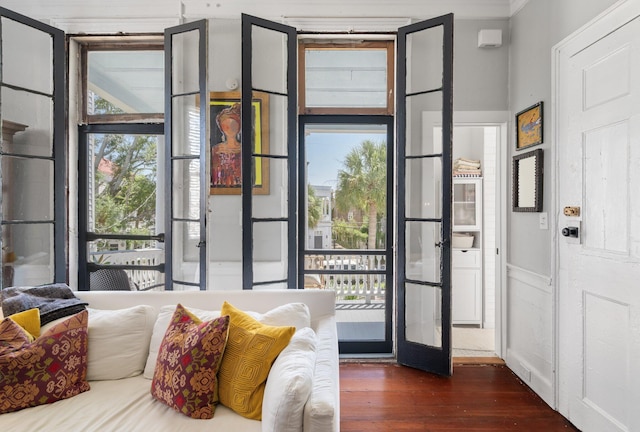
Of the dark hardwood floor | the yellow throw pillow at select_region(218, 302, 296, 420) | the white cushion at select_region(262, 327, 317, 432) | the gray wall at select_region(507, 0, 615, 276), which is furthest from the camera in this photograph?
the gray wall at select_region(507, 0, 615, 276)

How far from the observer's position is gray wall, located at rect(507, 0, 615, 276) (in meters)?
2.34

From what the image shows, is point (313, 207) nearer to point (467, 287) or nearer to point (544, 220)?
point (544, 220)

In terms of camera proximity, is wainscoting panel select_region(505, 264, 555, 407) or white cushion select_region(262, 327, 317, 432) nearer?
white cushion select_region(262, 327, 317, 432)

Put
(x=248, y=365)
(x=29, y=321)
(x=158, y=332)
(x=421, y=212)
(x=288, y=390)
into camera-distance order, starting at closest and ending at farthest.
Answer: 1. (x=288, y=390)
2. (x=248, y=365)
3. (x=29, y=321)
4. (x=158, y=332)
5. (x=421, y=212)

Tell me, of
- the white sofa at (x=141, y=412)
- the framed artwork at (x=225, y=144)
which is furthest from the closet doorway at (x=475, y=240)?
the white sofa at (x=141, y=412)

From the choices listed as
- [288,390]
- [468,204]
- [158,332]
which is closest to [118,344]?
[158,332]

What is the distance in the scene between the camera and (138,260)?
3.22m

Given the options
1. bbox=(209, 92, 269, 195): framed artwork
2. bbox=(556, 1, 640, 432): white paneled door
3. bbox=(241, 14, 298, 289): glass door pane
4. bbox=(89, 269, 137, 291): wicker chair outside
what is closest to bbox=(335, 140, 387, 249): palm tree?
bbox=(241, 14, 298, 289): glass door pane

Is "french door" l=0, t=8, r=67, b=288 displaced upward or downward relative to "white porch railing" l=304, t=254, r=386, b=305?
upward

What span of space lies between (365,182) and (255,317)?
174cm

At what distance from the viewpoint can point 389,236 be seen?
10.5 ft

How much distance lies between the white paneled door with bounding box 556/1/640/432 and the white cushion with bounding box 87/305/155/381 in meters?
2.42

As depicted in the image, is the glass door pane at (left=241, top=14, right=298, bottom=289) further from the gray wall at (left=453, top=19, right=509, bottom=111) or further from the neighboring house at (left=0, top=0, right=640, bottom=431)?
the gray wall at (left=453, top=19, right=509, bottom=111)

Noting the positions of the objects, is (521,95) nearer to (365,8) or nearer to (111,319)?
(365,8)
